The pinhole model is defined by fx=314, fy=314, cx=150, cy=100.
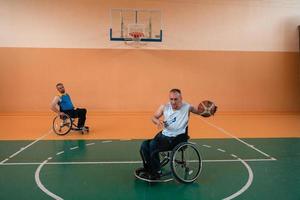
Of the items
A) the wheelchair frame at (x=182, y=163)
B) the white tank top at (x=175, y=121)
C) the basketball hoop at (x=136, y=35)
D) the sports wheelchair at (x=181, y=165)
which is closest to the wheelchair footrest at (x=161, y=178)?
the sports wheelchair at (x=181, y=165)

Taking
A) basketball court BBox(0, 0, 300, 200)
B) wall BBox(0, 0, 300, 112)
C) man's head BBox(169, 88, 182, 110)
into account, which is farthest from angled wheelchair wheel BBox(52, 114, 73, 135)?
man's head BBox(169, 88, 182, 110)

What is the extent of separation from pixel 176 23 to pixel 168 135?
672 cm

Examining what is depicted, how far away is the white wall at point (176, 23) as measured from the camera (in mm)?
9523

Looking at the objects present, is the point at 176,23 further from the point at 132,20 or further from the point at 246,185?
the point at 246,185

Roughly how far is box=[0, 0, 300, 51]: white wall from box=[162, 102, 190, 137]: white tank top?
626 centimetres

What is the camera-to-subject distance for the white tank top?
3859 millimetres

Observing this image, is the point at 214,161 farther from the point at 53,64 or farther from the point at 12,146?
the point at 53,64

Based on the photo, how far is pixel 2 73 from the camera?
9625 mm

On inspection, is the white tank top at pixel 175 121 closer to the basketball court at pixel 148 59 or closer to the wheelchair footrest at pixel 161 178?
the wheelchair footrest at pixel 161 178

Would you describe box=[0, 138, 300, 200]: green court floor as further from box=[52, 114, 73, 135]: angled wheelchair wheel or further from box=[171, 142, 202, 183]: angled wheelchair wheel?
box=[52, 114, 73, 135]: angled wheelchair wheel

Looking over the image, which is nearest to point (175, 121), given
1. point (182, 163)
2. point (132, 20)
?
point (182, 163)

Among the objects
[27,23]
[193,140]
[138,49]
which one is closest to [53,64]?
[27,23]

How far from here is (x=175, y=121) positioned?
12.7ft

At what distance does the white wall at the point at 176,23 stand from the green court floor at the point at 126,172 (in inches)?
185
